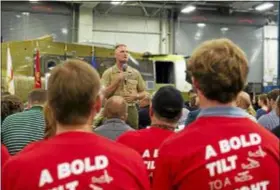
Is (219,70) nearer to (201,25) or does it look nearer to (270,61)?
(201,25)

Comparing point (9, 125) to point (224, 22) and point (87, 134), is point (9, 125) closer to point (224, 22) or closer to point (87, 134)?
point (87, 134)

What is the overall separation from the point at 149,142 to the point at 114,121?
101 centimetres

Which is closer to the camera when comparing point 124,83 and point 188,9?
point 124,83

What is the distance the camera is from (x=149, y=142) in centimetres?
319

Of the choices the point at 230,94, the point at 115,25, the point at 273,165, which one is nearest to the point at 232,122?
the point at 230,94

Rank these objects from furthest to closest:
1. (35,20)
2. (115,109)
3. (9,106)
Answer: (35,20), (9,106), (115,109)

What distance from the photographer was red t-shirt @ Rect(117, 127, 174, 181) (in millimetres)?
3104

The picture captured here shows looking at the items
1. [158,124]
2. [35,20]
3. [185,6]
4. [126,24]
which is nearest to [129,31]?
[126,24]

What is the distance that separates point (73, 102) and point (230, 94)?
0.63m

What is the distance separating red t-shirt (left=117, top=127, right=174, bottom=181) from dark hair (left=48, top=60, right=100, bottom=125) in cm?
138

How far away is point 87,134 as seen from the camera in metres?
1.74

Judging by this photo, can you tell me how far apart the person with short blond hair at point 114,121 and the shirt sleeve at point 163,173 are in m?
2.25

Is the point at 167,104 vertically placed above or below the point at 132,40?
below

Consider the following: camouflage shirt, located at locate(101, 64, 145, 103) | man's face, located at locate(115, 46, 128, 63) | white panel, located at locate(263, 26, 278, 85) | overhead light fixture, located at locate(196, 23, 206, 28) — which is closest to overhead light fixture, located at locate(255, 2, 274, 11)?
white panel, located at locate(263, 26, 278, 85)
